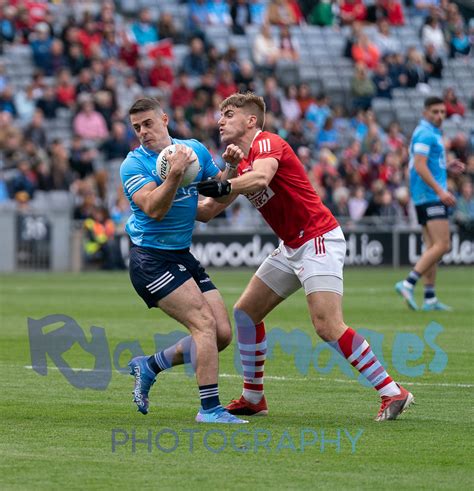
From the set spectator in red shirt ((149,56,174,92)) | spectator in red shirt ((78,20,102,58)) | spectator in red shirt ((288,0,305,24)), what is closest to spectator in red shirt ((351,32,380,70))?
spectator in red shirt ((288,0,305,24))

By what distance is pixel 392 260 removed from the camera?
30.4m

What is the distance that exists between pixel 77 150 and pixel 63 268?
2.55m

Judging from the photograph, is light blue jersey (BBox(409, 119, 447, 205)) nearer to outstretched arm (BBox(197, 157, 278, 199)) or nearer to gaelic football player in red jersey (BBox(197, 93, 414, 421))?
gaelic football player in red jersey (BBox(197, 93, 414, 421))

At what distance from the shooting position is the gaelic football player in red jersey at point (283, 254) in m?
9.12

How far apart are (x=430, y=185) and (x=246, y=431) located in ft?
30.4

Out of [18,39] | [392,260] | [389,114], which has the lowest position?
[392,260]

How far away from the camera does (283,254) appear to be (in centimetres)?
959

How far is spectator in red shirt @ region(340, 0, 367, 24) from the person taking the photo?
122 ft

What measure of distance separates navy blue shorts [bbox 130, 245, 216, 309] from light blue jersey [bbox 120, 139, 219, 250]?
2.6 inches

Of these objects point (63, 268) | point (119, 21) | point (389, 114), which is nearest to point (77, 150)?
point (63, 268)

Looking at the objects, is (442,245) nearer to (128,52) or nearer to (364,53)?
(128,52)

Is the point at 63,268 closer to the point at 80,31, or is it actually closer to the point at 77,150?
the point at 77,150

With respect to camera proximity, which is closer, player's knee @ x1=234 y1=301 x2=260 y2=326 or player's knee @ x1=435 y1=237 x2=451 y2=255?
player's knee @ x1=234 y1=301 x2=260 y2=326

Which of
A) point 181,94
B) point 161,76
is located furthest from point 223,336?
point 161,76
